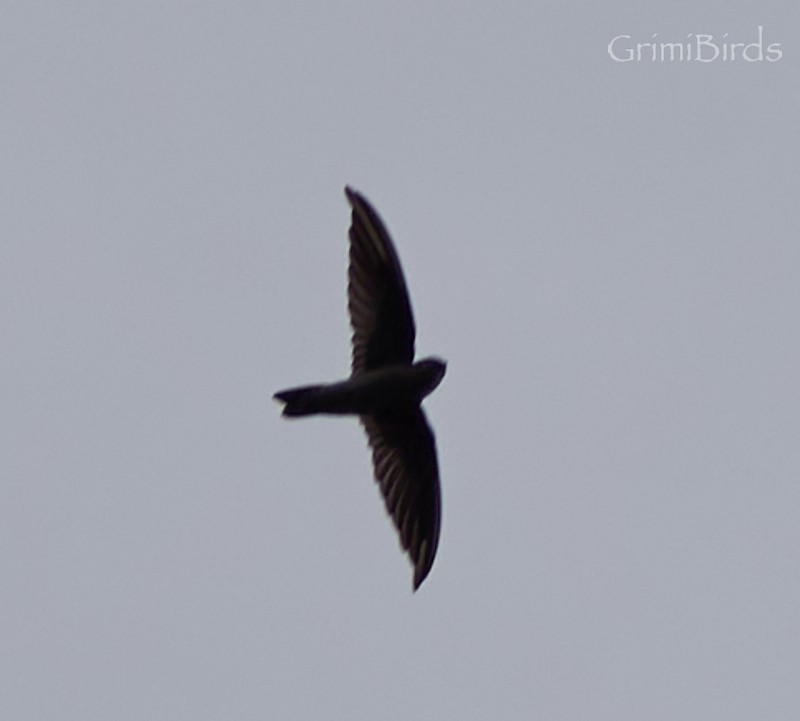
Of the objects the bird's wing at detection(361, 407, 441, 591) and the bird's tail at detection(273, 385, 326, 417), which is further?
the bird's wing at detection(361, 407, 441, 591)

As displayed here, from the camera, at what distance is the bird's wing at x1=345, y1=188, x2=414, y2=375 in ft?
46.2

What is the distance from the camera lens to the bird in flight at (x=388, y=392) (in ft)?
45.3

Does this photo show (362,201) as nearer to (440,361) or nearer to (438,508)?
(440,361)

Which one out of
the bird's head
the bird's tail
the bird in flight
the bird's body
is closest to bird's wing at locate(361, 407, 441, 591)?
the bird in flight

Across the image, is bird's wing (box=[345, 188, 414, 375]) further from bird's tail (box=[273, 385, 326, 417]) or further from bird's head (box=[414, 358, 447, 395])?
bird's tail (box=[273, 385, 326, 417])

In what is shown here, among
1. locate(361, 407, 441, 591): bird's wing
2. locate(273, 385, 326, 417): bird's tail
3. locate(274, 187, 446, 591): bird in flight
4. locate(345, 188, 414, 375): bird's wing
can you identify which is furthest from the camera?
locate(361, 407, 441, 591): bird's wing

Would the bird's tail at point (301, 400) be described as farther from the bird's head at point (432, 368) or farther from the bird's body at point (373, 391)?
the bird's head at point (432, 368)

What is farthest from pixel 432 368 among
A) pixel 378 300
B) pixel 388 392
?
pixel 378 300

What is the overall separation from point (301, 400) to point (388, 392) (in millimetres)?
673

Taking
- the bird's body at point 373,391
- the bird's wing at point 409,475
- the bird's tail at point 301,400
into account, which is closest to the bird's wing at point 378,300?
the bird's body at point 373,391

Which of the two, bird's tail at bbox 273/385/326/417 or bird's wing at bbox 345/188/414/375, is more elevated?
bird's wing at bbox 345/188/414/375

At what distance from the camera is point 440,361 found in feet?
45.7

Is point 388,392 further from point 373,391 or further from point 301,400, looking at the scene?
point 301,400

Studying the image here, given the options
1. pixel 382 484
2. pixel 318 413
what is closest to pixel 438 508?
pixel 382 484
